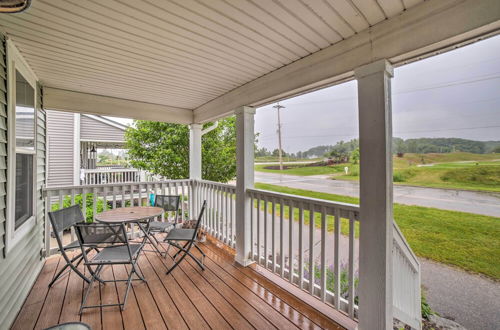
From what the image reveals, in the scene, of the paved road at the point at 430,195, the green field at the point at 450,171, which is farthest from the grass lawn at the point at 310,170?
the green field at the point at 450,171

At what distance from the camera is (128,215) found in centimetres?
299

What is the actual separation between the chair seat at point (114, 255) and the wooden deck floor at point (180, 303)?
44 cm

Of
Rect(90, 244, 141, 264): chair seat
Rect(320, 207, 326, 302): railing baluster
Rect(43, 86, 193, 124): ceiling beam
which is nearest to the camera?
Rect(320, 207, 326, 302): railing baluster

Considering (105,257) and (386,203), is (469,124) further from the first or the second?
(105,257)

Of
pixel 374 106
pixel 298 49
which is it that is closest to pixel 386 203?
pixel 374 106

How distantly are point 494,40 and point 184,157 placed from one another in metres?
5.86

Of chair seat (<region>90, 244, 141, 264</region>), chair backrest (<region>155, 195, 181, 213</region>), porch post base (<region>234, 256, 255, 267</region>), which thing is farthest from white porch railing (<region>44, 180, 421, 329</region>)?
chair seat (<region>90, 244, 141, 264</region>)

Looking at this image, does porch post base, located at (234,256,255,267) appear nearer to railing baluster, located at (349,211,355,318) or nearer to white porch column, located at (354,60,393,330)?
railing baluster, located at (349,211,355,318)

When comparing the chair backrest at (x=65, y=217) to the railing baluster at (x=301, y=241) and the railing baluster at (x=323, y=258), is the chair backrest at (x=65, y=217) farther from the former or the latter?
the railing baluster at (x=323, y=258)

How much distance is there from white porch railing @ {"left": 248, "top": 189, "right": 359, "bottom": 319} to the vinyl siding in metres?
6.77

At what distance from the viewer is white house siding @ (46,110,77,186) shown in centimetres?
643

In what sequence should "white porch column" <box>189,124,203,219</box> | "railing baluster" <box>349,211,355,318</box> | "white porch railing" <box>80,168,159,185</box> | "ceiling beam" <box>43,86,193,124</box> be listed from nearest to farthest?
"railing baluster" <box>349,211,355,318</box> → "ceiling beam" <box>43,86,193,124</box> → "white porch column" <box>189,124,203,219</box> → "white porch railing" <box>80,168,159,185</box>

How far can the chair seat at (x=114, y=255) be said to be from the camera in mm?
2266

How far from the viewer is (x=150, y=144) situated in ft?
20.9
